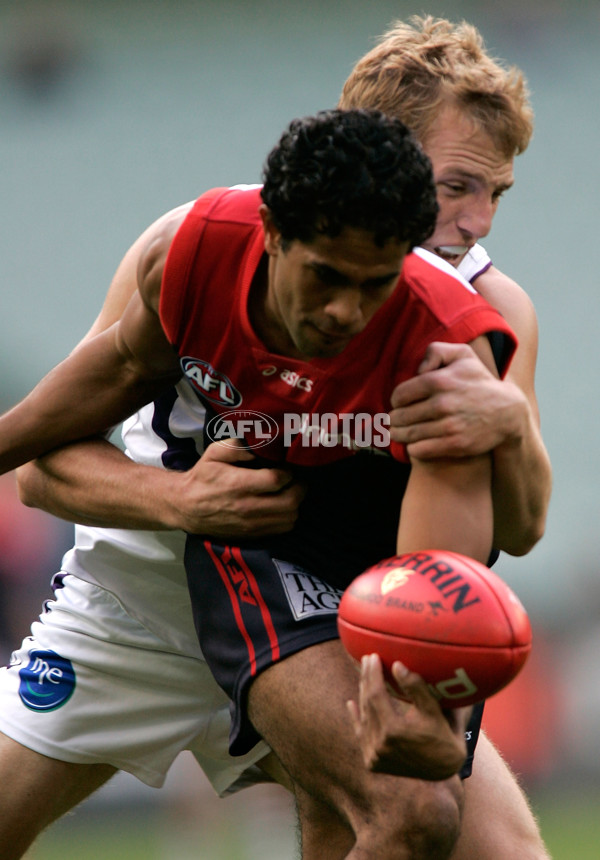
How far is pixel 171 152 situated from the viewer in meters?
10.7

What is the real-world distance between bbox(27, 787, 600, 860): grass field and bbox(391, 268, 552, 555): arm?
4469 millimetres

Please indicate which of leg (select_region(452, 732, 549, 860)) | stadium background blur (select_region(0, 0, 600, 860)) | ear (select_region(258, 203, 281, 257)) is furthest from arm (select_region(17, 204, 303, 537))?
stadium background blur (select_region(0, 0, 600, 860))

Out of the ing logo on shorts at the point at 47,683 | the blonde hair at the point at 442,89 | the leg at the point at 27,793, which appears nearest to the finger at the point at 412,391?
the blonde hair at the point at 442,89

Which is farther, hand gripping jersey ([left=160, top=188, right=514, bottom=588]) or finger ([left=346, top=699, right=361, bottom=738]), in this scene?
hand gripping jersey ([left=160, top=188, right=514, bottom=588])

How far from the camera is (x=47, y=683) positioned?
3992mm

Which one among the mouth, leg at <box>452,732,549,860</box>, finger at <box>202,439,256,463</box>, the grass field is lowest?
the grass field

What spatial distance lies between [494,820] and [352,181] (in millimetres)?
1956

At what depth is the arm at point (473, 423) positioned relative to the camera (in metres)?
2.65

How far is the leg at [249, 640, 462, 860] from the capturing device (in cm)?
261

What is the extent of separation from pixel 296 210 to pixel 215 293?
42 cm

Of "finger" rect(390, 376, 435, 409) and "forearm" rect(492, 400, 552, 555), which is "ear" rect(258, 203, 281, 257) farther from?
"forearm" rect(492, 400, 552, 555)

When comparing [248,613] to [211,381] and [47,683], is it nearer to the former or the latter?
[211,381]

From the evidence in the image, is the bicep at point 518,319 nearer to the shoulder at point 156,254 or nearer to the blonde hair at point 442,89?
the blonde hair at point 442,89

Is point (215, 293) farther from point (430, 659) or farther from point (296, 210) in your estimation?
point (430, 659)
